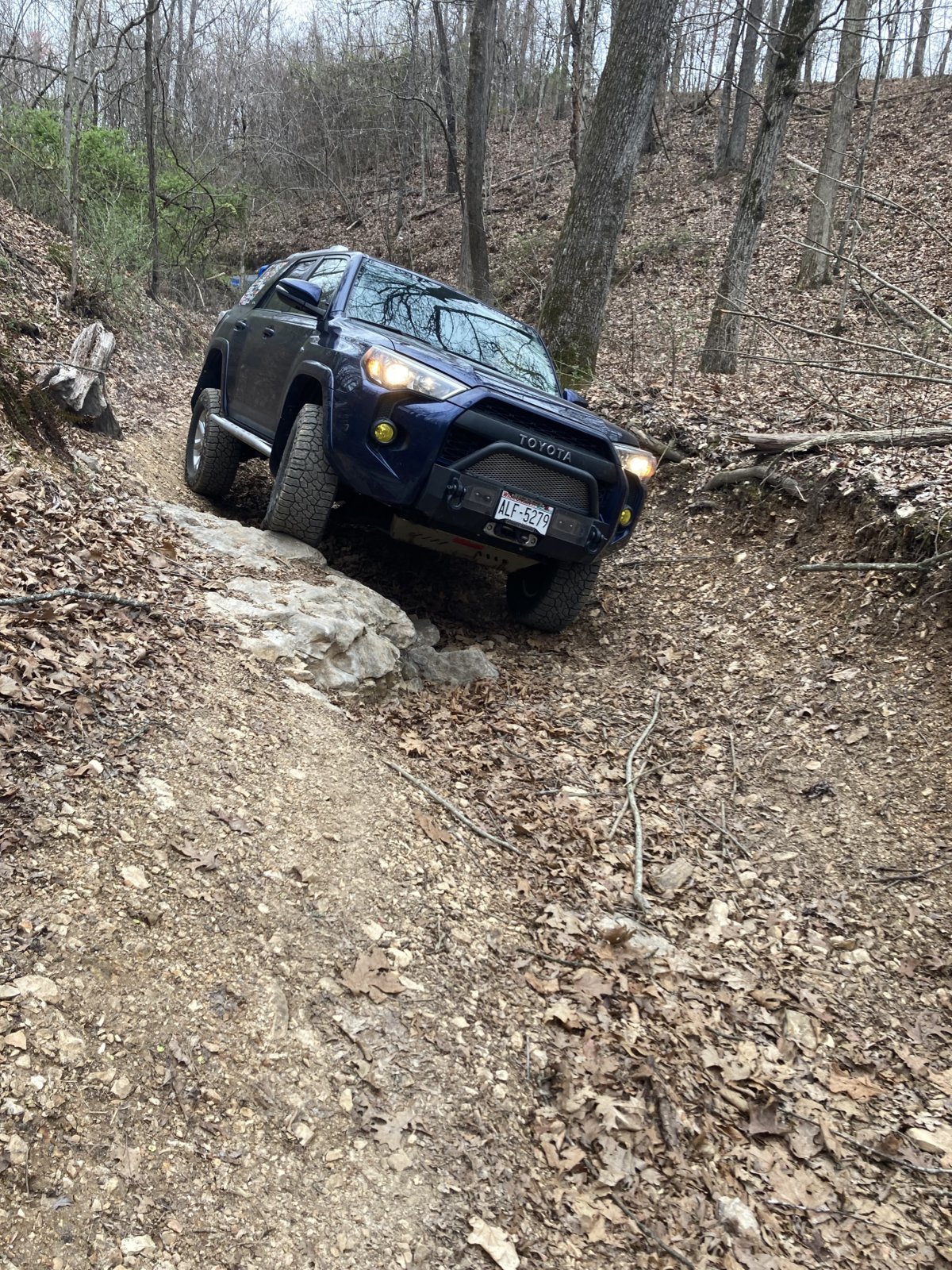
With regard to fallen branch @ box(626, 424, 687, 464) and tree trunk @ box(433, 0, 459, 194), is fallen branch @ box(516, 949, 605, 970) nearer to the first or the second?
fallen branch @ box(626, 424, 687, 464)

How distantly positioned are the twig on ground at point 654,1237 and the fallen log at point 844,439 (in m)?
5.16

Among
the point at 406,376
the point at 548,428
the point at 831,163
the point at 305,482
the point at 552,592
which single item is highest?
the point at 831,163

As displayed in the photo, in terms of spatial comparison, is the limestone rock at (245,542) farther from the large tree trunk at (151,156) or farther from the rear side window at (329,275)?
the large tree trunk at (151,156)

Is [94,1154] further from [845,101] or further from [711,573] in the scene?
[845,101]

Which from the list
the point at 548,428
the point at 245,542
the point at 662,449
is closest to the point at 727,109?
the point at 662,449

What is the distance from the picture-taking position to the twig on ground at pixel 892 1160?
2422 millimetres

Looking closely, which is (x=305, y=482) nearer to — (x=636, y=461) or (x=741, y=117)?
(x=636, y=461)

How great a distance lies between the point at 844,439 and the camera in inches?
235

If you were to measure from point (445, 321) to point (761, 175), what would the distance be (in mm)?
6081

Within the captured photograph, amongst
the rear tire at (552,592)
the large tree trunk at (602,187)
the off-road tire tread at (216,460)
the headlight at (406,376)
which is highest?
the large tree trunk at (602,187)

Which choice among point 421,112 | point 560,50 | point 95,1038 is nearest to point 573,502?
point 95,1038

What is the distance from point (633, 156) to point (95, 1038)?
8743 millimetres

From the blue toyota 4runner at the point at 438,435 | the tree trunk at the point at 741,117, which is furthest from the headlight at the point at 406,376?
the tree trunk at the point at 741,117

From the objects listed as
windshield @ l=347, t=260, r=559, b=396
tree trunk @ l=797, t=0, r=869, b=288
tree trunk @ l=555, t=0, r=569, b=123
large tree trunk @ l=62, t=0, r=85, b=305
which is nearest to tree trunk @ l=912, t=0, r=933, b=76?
tree trunk @ l=555, t=0, r=569, b=123
